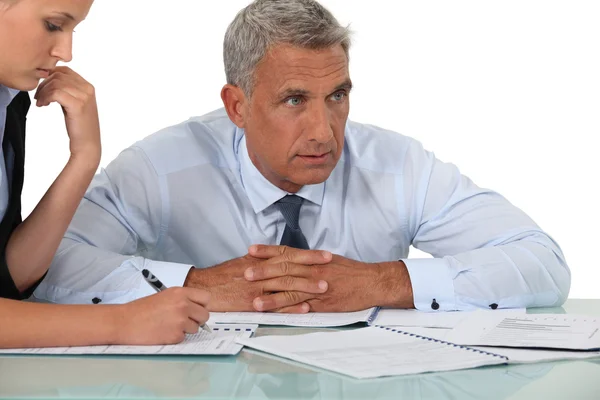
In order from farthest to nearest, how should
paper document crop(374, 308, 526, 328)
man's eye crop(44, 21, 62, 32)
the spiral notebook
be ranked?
paper document crop(374, 308, 526, 328) → man's eye crop(44, 21, 62, 32) → the spiral notebook

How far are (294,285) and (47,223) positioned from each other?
0.59 metres

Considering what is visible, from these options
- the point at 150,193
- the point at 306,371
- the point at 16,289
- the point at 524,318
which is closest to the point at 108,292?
the point at 16,289

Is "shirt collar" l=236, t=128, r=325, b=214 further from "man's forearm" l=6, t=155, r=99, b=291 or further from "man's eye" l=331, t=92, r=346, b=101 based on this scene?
"man's forearm" l=6, t=155, r=99, b=291

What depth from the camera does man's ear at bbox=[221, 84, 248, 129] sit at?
2.70 m

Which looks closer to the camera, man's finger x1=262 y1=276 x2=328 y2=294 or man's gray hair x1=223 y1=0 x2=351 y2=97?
man's finger x1=262 y1=276 x2=328 y2=294

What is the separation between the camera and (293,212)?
2742mm

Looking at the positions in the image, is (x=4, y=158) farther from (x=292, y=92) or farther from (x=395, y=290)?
(x=395, y=290)

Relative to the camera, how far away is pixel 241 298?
90.8 inches

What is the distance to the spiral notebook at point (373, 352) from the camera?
5.55ft

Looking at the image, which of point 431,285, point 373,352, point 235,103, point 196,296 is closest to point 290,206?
point 235,103

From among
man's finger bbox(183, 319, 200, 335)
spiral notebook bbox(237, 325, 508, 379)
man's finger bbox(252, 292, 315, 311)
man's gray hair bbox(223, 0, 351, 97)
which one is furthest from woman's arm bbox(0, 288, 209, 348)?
man's gray hair bbox(223, 0, 351, 97)

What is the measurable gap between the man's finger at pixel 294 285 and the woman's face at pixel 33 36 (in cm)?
72

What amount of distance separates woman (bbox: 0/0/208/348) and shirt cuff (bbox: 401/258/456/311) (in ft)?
2.12

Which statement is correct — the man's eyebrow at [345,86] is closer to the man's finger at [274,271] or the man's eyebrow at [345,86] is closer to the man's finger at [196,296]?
the man's finger at [274,271]
